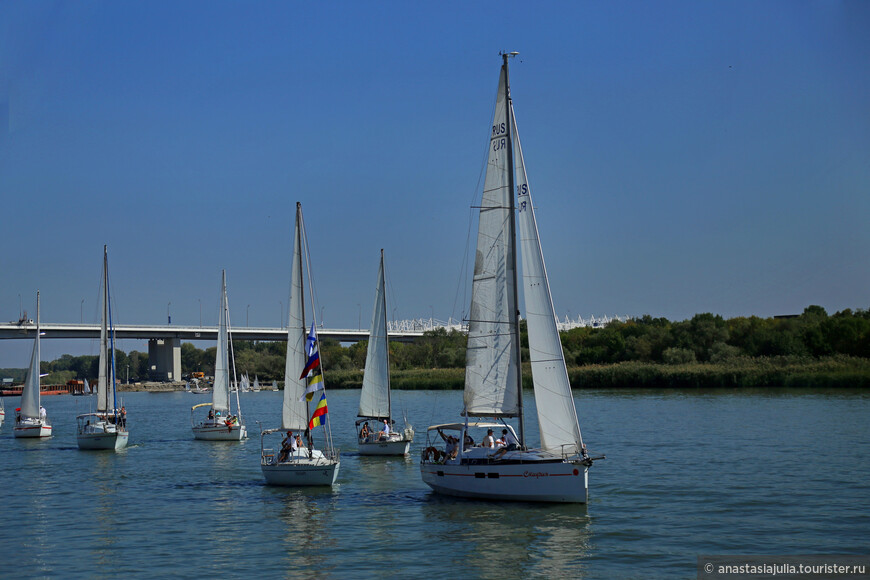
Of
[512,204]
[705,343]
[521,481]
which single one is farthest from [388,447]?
[705,343]

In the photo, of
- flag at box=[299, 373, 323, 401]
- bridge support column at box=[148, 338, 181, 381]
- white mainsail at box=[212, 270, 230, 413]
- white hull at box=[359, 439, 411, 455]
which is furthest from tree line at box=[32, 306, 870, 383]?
bridge support column at box=[148, 338, 181, 381]

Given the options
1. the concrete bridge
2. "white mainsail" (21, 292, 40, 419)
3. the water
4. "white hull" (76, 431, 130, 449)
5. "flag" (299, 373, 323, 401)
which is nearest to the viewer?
the water

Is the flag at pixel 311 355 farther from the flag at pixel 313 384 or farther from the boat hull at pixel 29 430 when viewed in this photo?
the boat hull at pixel 29 430

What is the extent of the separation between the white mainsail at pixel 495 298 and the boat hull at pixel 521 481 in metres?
2.00

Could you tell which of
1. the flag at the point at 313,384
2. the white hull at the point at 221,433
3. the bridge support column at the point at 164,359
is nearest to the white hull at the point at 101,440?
the white hull at the point at 221,433

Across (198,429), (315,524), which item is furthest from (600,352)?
(315,524)

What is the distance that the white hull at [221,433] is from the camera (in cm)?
5500

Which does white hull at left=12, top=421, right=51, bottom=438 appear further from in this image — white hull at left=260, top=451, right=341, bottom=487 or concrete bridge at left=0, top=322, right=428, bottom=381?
concrete bridge at left=0, top=322, right=428, bottom=381

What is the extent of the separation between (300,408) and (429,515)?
8.72 meters

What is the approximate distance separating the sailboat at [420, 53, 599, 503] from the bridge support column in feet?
536

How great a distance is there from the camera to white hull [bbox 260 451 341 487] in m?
32.6

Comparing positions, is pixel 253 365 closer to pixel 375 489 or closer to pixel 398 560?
pixel 375 489

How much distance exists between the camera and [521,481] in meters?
27.1

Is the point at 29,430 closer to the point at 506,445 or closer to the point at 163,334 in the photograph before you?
the point at 506,445
